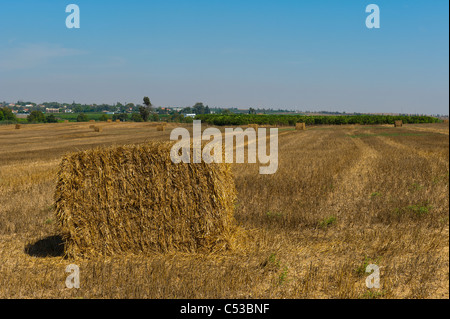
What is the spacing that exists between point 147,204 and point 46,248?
240 centimetres

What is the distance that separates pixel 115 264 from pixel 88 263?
542mm

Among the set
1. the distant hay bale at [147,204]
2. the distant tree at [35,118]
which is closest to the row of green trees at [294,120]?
the distant tree at [35,118]

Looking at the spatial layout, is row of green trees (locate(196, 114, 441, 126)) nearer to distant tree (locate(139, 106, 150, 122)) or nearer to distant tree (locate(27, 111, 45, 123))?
distant tree (locate(139, 106, 150, 122))

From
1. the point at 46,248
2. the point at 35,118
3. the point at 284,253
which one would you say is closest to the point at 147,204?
the point at 46,248

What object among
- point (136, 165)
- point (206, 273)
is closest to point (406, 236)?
point (206, 273)

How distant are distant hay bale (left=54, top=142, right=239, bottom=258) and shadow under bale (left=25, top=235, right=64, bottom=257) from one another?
23.0 inches

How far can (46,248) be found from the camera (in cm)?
821

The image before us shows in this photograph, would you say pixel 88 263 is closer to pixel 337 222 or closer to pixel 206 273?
pixel 206 273

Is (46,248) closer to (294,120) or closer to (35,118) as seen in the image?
(294,120)

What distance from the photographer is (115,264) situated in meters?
7.29

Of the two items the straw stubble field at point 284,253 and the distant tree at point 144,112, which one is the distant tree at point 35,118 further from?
the straw stubble field at point 284,253

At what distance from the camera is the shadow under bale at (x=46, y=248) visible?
25.9 feet

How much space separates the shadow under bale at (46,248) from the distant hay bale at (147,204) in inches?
23.0

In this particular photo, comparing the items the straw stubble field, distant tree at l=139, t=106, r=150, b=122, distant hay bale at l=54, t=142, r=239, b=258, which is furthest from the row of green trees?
distant hay bale at l=54, t=142, r=239, b=258
